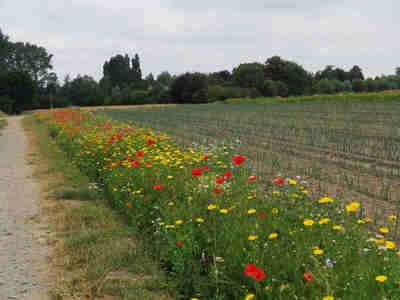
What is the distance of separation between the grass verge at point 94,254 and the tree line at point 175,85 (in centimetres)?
5645

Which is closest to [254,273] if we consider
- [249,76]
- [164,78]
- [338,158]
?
[338,158]

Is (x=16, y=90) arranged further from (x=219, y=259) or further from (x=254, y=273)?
(x=254, y=273)

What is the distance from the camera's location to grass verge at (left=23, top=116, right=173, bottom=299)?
3836 mm

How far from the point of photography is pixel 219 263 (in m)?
3.54

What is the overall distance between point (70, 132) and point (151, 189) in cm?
756

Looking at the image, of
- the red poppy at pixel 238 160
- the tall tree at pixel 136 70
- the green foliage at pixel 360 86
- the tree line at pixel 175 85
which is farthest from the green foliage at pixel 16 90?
the red poppy at pixel 238 160

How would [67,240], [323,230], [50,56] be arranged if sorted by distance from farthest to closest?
[50,56] → [67,240] → [323,230]

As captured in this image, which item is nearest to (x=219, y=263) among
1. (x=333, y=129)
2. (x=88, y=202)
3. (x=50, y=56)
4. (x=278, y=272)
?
(x=278, y=272)

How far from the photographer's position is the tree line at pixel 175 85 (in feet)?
202

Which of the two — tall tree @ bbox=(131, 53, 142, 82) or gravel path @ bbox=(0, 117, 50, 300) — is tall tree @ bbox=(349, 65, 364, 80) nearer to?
tall tree @ bbox=(131, 53, 142, 82)

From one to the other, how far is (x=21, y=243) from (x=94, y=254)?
1.15m

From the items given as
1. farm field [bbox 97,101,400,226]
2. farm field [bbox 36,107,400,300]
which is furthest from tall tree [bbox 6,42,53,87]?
farm field [bbox 36,107,400,300]

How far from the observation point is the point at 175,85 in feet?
233

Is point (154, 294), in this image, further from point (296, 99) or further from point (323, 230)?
point (296, 99)
